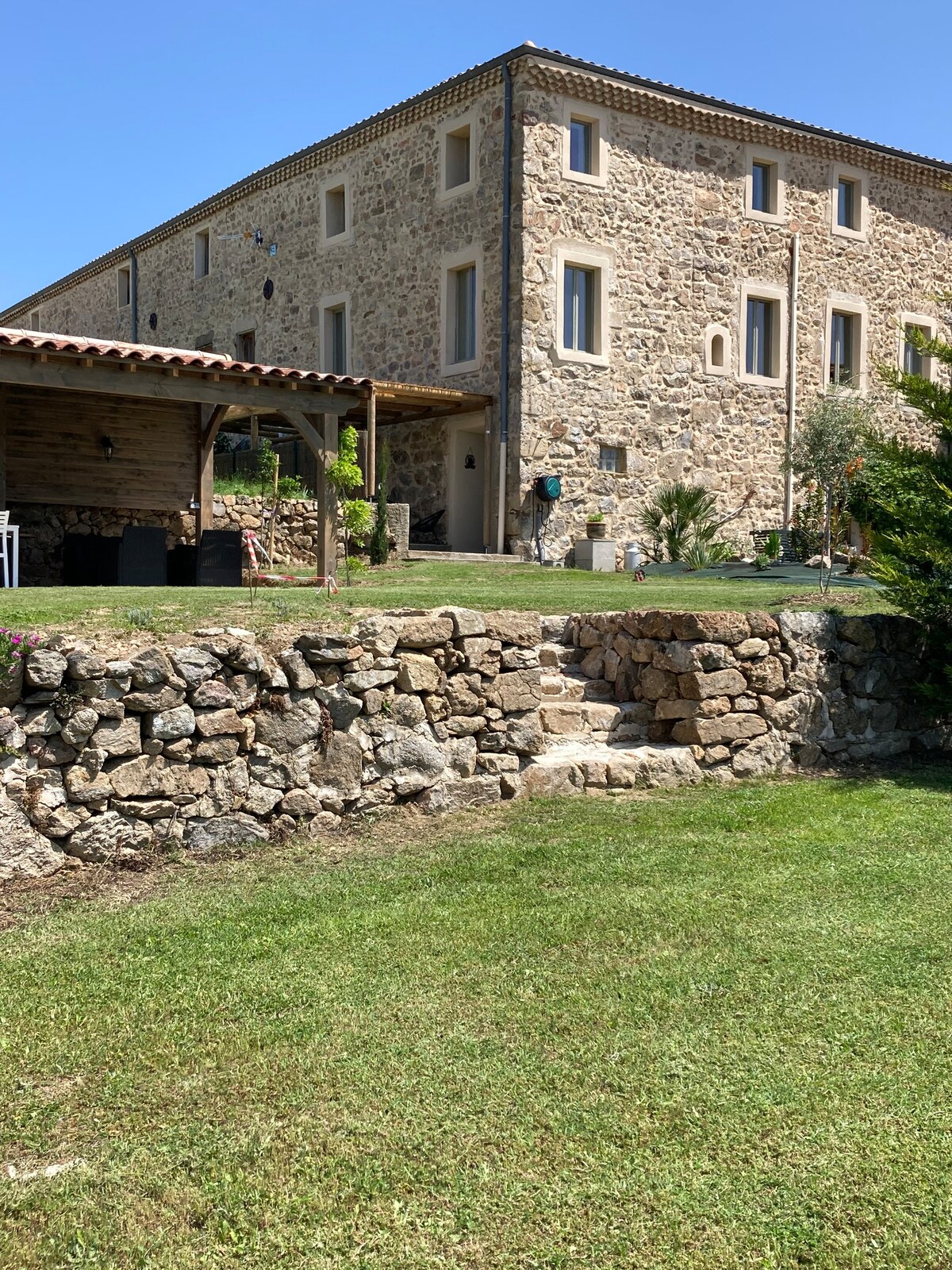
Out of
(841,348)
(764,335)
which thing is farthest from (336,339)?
(841,348)

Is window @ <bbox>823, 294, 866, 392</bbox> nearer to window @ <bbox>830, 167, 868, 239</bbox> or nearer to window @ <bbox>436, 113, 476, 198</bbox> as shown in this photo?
window @ <bbox>830, 167, 868, 239</bbox>

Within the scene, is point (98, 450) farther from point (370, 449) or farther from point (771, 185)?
point (771, 185)

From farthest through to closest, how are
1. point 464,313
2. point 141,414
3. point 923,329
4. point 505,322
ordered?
point 923,329 → point 464,313 → point 505,322 → point 141,414

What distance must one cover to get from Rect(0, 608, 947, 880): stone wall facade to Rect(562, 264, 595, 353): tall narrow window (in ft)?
36.2

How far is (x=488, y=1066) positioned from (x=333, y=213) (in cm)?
2120

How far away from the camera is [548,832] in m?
6.42

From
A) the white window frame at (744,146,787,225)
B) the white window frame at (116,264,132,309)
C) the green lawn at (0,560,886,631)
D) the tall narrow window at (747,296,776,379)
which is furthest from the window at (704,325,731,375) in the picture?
the white window frame at (116,264,132,309)

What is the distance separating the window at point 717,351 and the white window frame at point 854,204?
142 inches

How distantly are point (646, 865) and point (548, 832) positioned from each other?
71 cm

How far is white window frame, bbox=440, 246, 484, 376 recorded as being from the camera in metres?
18.7

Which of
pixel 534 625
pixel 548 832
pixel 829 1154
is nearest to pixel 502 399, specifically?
pixel 534 625

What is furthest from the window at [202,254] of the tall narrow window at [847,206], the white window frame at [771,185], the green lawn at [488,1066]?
the green lawn at [488,1066]

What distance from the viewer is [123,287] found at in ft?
96.8

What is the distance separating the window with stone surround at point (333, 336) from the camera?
73.3 ft
